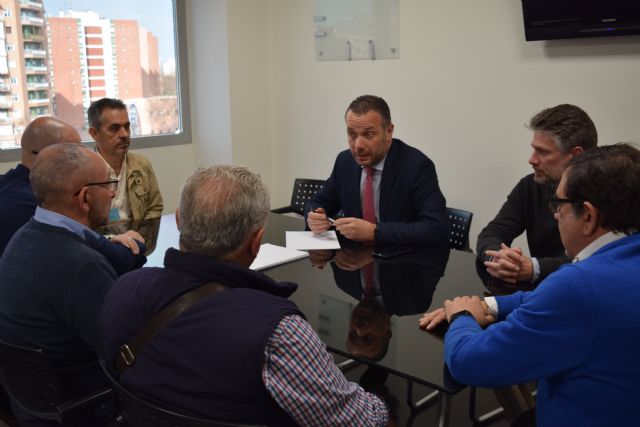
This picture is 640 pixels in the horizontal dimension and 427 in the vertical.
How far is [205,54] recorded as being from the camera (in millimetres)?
4883

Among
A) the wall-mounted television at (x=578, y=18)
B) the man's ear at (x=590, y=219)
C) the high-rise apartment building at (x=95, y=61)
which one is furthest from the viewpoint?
the high-rise apartment building at (x=95, y=61)

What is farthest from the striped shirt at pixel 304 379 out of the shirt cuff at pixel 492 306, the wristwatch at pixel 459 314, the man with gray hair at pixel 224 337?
the shirt cuff at pixel 492 306

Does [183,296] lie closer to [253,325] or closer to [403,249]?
[253,325]

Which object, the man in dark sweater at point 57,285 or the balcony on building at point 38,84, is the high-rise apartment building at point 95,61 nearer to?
the balcony on building at point 38,84

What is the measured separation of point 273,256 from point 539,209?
1.20m

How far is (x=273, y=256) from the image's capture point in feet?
7.72

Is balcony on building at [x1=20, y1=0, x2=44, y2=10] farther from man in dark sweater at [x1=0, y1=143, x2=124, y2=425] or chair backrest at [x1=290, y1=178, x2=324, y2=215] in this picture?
man in dark sweater at [x1=0, y1=143, x2=124, y2=425]

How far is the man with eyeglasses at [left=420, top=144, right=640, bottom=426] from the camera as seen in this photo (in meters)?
1.22

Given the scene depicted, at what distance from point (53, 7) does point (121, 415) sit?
362 cm

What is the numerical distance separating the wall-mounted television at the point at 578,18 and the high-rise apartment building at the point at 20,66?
3.17 meters

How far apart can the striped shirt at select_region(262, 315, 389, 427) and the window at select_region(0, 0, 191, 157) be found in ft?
11.7

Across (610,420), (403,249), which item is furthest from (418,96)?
(610,420)

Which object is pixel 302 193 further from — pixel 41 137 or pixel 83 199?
pixel 83 199

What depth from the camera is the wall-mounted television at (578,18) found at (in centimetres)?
302
